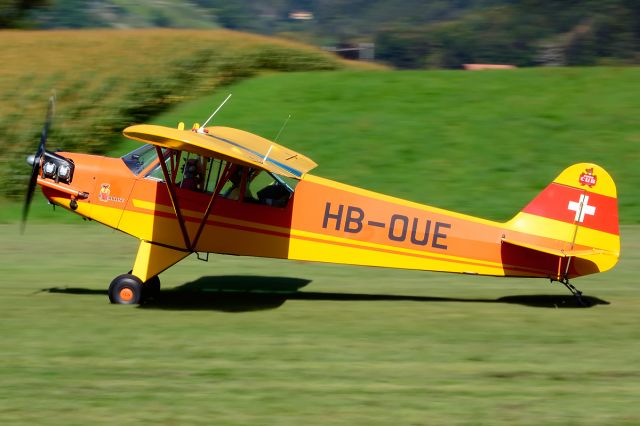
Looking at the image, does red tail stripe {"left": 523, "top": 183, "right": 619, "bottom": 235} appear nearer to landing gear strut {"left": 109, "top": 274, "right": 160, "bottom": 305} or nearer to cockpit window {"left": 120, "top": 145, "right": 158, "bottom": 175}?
cockpit window {"left": 120, "top": 145, "right": 158, "bottom": 175}

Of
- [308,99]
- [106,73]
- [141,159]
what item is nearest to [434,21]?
A: [106,73]

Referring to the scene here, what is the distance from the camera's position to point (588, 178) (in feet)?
33.9

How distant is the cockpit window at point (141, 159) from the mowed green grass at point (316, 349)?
1.68m

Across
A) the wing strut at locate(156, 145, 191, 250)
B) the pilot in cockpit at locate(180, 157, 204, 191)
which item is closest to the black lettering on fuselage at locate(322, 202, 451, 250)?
the pilot in cockpit at locate(180, 157, 204, 191)

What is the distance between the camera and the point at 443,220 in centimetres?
1055

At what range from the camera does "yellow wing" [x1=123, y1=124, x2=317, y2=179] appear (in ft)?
30.8

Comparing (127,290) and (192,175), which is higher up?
(192,175)

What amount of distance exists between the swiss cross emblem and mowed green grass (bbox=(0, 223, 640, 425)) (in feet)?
4.92

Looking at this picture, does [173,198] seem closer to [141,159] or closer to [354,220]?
[141,159]

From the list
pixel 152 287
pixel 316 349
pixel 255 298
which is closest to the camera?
pixel 316 349

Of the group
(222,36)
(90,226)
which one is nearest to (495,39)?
(222,36)

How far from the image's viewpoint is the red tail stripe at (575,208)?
10297 millimetres

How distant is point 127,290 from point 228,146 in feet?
6.84

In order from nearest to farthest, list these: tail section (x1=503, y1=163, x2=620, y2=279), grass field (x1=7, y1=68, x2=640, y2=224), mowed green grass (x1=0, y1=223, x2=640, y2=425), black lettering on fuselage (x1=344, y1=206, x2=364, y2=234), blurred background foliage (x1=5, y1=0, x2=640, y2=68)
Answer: mowed green grass (x1=0, y1=223, x2=640, y2=425)
tail section (x1=503, y1=163, x2=620, y2=279)
black lettering on fuselage (x1=344, y1=206, x2=364, y2=234)
grass field (x1=7, y1=68, x2=640, y2=224)
blurred background foliage (x1=5, y1=0, x2=640, y2=68)
